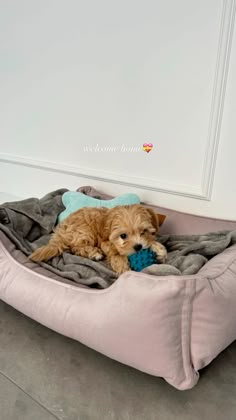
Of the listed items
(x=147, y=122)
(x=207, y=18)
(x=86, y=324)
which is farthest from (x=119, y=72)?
(x=86, y=324)

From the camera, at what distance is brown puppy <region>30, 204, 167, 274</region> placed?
4.21 feet

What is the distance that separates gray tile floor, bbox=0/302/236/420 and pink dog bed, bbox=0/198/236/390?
9cm

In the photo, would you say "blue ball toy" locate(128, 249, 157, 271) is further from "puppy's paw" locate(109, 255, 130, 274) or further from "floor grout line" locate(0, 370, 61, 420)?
"floor grout line" locate(0, 370, 61, 420)

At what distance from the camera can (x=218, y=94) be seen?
1.45m

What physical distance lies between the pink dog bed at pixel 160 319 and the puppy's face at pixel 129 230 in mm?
288

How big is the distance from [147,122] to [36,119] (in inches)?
37.6

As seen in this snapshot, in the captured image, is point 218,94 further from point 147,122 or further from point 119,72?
point 119,72

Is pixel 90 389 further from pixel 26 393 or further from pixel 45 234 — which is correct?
pixel 45 234

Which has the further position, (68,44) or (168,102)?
(68,44)

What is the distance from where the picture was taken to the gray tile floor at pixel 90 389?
0.93m

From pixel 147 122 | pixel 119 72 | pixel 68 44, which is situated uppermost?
pixel 68 44

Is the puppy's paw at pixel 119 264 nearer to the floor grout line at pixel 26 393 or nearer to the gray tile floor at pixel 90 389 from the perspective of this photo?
the gray tile floor at pixel 90 389

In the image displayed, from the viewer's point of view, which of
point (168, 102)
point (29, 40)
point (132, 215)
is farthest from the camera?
point (29, 40)

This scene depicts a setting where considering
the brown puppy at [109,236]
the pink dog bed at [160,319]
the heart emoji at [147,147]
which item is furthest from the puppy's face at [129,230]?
the heart emoji at [147,147]
